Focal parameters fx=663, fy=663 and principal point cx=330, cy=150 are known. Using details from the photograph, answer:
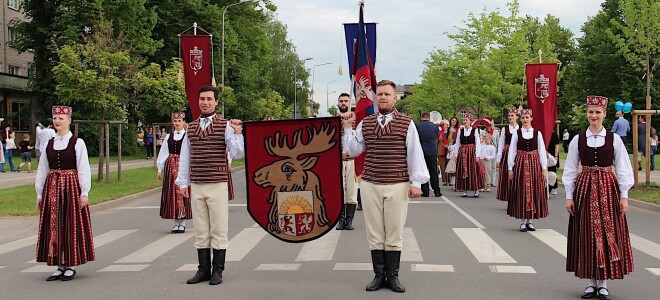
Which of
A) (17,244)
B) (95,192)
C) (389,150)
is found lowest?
(17,244)

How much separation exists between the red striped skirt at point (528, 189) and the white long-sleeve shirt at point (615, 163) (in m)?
4.19

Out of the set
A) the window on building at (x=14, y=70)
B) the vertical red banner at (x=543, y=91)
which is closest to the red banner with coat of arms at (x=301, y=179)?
the vertical red banner at (x=543, y=91)

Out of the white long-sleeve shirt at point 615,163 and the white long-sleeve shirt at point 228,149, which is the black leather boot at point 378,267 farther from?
the white long-sleeve shirt at point 615,163

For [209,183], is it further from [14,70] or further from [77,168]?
[14,70]

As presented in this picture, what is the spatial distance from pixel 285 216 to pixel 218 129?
122 cm

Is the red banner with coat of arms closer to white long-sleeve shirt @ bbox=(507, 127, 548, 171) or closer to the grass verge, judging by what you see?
white long-sleeve shirt @ bbox=(507, 127, 548, 171)

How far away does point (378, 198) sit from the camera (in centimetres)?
666

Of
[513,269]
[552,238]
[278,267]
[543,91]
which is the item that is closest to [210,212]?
[278,267]

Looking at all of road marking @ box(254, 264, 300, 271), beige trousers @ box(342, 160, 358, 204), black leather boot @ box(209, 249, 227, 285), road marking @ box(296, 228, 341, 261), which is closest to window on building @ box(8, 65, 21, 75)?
beige trousers @ box(342, 160, 358, 204)

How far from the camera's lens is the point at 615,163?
6.67 meters

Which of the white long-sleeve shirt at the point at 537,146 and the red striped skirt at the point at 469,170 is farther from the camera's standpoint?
the red striped skirt at the point at 469,170

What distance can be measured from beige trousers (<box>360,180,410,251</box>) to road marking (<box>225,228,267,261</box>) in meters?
2.46

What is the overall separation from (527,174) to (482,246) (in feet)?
7.81

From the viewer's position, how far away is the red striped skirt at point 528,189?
36.0 feet
